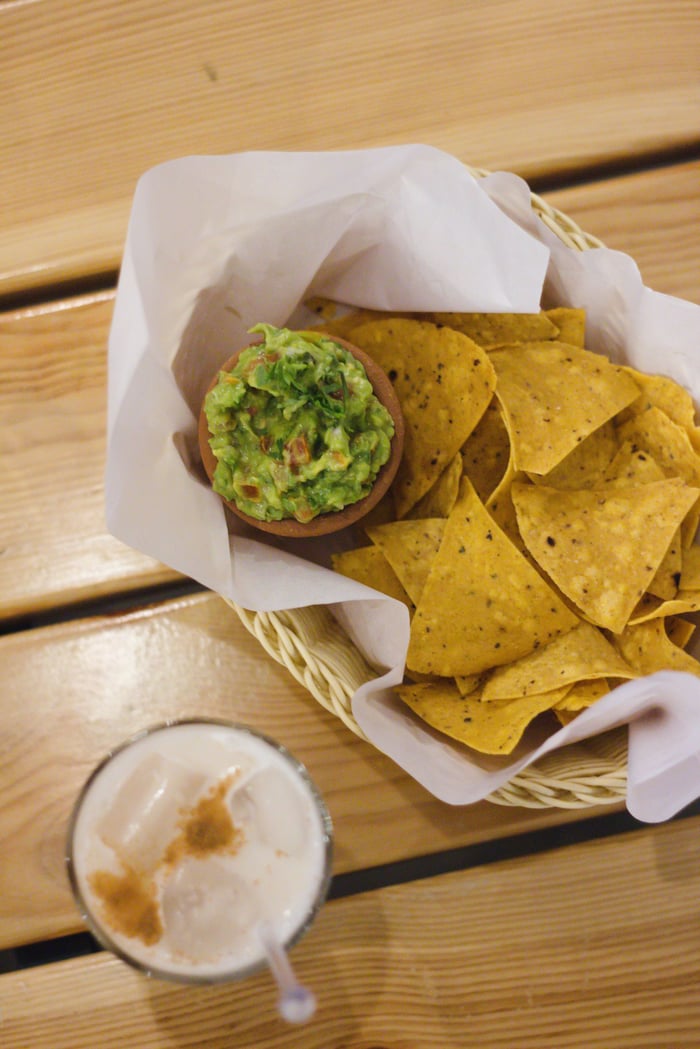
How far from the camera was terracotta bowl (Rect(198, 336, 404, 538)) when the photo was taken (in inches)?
48.5

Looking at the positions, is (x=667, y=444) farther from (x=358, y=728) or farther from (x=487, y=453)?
(x=358, y=728)

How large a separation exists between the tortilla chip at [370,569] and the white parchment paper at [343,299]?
0.20 feet

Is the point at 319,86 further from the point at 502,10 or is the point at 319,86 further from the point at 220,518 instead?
the point at 220,518

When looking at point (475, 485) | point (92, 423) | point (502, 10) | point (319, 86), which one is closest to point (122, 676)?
point (92, 423)

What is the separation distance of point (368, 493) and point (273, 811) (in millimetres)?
446

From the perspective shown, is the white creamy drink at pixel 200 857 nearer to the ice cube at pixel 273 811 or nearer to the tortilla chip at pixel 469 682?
the ice cube at pixel 273 811

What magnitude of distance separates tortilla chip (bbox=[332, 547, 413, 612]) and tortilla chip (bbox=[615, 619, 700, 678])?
33 centimetres

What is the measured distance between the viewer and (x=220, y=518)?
4.10ft

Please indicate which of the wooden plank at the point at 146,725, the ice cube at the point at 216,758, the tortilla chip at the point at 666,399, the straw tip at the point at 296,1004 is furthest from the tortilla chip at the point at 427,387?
the straw tip at the point at 296,1004

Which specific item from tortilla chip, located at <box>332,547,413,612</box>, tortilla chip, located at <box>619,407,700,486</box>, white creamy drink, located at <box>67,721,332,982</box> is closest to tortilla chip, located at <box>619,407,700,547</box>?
tortilla chip, located at <box>619,407,700,486</box>

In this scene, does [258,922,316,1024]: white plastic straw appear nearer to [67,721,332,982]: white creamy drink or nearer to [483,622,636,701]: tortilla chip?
[67,721,332,982]: white creamy drink

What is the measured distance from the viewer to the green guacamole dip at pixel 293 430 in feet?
3.78

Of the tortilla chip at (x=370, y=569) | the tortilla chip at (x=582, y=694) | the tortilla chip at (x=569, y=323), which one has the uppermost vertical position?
the tortilla chip at (x=569, y=323)

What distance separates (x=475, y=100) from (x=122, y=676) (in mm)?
1098
